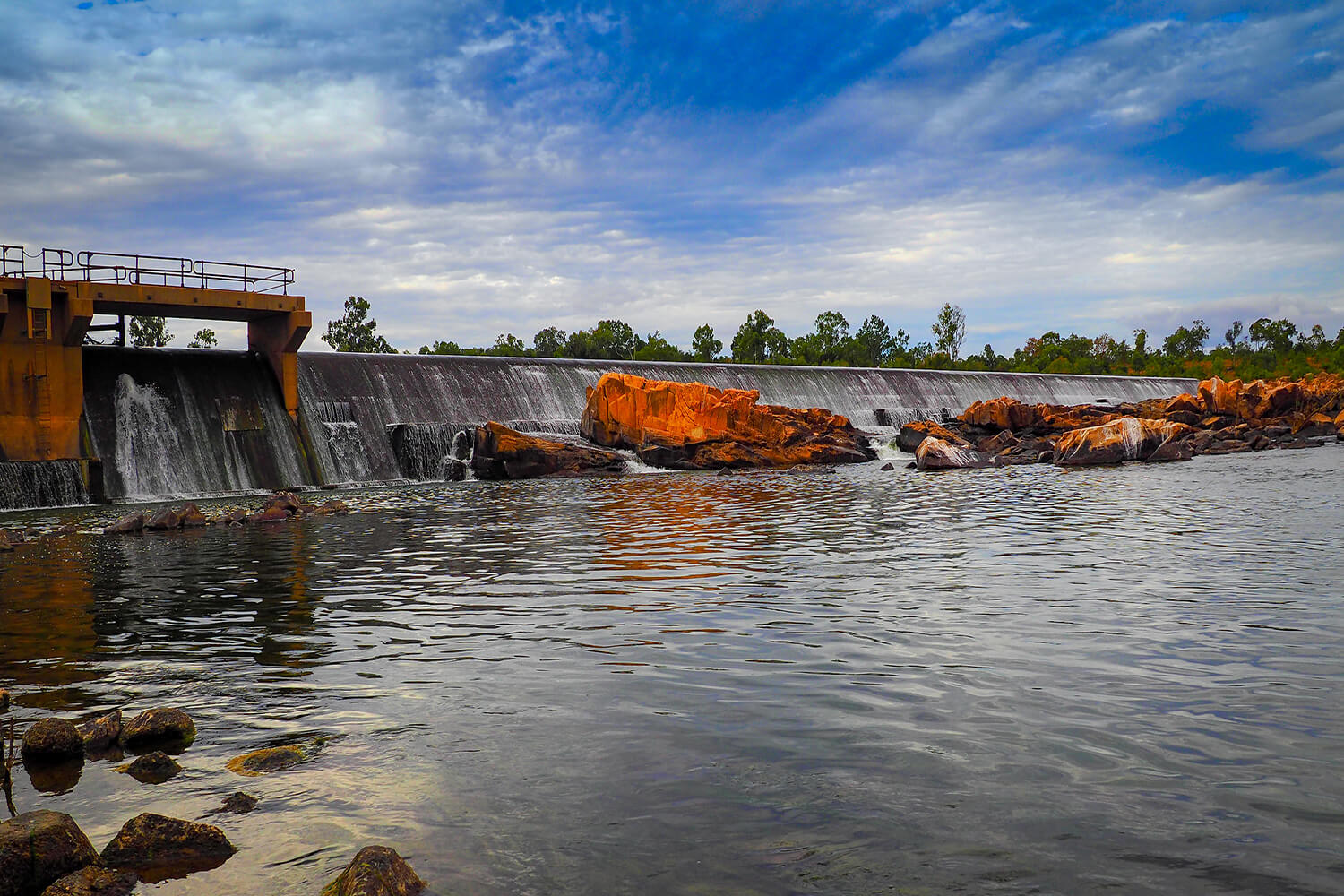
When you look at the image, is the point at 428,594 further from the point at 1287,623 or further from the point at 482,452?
the point at 482,452

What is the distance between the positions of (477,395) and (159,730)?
42.9m

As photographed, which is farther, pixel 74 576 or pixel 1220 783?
pixel 74 576

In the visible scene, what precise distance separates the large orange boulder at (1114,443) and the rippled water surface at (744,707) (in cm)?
2860

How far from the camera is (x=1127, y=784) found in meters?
6.46

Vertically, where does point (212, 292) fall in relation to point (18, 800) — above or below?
above

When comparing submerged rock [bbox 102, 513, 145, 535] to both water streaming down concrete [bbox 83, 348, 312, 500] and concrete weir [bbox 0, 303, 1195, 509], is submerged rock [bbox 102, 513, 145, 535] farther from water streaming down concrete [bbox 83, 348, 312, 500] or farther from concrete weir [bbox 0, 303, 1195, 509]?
water streaming down concrete [bbox 83, 348, 312, 500]

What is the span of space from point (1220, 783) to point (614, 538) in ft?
50.9

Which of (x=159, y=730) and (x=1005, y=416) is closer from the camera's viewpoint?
(x=159, y=730)

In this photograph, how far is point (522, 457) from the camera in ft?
144

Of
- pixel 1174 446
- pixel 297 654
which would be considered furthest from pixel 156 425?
pixel 1174 446

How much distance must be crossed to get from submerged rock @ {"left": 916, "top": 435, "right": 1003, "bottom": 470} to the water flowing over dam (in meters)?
17.9

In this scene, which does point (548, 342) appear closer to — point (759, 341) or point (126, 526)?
point (759, 341)

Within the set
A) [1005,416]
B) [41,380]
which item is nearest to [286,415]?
[41,380]

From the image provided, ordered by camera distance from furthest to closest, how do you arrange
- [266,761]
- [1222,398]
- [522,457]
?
[1222,398] → [522,457] → [266,761]
